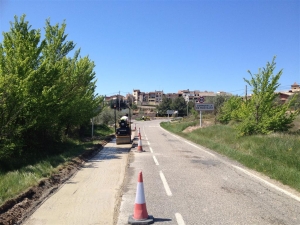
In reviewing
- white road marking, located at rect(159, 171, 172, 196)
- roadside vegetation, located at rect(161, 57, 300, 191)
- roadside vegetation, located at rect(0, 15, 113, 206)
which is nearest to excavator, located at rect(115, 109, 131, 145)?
roadside vegetation, located at rect(0, 15, 113, 206)

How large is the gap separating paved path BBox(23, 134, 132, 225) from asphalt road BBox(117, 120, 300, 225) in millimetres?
332

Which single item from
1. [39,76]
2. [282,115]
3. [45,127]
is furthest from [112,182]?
[282,115]

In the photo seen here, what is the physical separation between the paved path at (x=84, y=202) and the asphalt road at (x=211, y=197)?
33cm

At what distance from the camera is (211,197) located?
7.85 m

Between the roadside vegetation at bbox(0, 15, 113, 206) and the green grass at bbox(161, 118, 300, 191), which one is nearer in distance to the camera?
the green grass at bbox(161, 118, 300, 191)

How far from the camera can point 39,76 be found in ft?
51.6

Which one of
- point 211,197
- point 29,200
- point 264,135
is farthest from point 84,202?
point 264,135

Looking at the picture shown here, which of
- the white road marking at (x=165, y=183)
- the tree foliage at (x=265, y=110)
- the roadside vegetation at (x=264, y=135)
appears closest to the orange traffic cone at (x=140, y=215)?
the white road marking at (x=165, y=183)

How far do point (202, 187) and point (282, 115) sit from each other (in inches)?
617

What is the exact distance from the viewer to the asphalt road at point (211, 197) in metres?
6.23

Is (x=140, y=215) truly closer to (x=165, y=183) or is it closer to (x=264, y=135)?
(x=165, y=183)

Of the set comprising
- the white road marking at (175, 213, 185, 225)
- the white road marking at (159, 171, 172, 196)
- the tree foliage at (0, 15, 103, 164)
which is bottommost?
the white road marking at (159, 171, 172, 196)

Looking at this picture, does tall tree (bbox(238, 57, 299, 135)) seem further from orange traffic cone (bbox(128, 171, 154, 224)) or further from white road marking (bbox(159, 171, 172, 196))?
orange traffic cone (bbox(128, 171, 154, 224))

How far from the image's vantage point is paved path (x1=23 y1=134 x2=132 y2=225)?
635 cm
